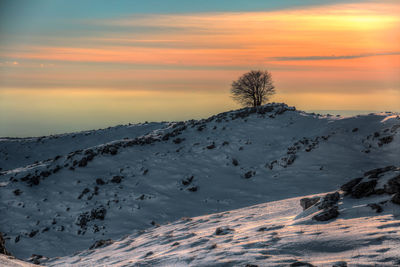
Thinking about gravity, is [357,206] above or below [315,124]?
below

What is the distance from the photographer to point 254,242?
8125 mm

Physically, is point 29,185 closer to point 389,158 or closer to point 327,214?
point 327,214

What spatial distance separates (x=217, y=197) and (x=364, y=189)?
33.8 feet

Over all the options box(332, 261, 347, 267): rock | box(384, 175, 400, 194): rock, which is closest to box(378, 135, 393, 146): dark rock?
box(384, 175, 400, 194): rock

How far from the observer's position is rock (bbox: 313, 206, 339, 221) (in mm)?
8664

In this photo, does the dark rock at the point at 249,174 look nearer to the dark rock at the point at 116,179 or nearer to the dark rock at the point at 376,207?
the dark rock at the point at 116,179

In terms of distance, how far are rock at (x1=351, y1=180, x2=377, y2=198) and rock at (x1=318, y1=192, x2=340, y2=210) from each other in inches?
19.1

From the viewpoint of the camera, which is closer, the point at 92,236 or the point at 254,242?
the point at 254,242

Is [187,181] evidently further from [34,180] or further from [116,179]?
[34,180]

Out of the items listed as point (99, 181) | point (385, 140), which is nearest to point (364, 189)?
point (385, 140)

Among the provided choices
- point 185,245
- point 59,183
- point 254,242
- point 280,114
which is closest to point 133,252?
point 185,245

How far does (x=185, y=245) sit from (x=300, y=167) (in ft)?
44.7

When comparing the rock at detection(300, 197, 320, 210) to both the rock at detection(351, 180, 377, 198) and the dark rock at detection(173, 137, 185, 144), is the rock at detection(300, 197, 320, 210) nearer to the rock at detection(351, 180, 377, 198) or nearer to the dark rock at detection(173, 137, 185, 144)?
the rock at detection(351, 180, 377, 198)

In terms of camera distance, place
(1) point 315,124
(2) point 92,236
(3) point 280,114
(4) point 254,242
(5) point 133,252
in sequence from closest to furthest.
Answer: (4) point 254,242 → (5) point 133,252 → (2) point 92,236 → (1) point 315,124 → (3) point 280,114
